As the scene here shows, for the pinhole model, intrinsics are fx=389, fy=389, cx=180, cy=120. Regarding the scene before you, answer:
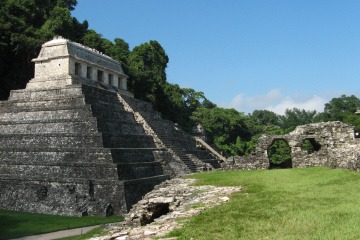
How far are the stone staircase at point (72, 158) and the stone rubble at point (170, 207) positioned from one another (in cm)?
501

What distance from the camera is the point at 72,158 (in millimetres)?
17453

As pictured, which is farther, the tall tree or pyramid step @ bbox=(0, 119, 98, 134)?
the tall tree

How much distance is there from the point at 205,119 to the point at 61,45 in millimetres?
31141

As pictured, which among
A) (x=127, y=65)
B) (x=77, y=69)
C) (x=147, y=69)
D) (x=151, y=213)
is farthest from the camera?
(x=147, y=69)

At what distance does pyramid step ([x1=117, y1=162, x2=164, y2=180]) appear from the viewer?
17.0m

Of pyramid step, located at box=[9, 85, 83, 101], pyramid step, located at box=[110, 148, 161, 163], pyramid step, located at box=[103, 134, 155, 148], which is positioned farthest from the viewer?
pyramid step, located at box=[9, 85, 83, 101]

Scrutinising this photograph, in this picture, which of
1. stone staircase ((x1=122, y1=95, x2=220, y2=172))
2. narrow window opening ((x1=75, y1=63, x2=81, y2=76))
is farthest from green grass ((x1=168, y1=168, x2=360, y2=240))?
narrow window opening ((x1=75, y1=63, x2=81, y2=76))

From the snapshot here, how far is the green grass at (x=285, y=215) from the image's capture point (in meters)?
6.16

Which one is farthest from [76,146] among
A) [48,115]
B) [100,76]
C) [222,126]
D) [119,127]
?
[222,126]

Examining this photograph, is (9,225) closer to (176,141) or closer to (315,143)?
(176,141)

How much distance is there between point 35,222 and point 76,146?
4601mm

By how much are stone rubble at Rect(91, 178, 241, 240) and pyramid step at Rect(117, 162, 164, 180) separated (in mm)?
5020

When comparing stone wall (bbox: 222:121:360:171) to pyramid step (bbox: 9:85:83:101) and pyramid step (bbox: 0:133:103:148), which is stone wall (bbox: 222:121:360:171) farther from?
pyramid step (bbox: 9:85:83:101)

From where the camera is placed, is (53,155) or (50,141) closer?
(53,155)
